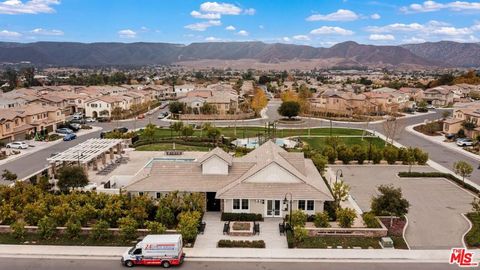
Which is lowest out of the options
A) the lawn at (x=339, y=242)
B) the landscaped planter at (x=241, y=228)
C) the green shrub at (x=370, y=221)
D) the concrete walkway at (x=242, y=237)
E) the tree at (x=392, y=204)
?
the lawn at (x=339, y=242)

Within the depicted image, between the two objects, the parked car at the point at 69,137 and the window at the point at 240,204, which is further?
the parked car at the point at 69,137

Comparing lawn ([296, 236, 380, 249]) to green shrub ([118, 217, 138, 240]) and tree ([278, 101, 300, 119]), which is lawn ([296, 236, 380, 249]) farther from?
tree ([278, 101, 300, 119])

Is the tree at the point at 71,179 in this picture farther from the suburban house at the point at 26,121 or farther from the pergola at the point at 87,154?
the suburban house at the point at 26,121

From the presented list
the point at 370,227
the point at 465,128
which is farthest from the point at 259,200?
the point at 465,128

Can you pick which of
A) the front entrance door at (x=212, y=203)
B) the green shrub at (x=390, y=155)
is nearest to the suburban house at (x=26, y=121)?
the front entrance door at (x=212, y=203)

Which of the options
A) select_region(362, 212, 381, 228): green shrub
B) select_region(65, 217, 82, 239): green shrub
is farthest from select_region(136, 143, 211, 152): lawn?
select_region(362, 212, 381, 228): green shrub
